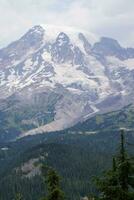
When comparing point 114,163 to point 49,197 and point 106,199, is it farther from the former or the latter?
point 49,197

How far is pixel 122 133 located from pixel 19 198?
1507 centimetres

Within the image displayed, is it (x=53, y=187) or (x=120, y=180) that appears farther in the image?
(x=53, y=187)

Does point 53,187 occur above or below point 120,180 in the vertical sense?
below

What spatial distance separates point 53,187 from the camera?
34.7 metres

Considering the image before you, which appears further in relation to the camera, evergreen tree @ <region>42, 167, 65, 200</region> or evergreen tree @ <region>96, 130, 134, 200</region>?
evergreen tree @ <region>42, 167, 65, 200</region>

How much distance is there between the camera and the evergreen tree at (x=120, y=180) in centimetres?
3062

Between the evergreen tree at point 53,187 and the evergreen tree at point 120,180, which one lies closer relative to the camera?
the evergreen tree at point 120,180

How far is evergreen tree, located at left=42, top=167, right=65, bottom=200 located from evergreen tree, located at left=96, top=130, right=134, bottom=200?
3634 millimetres

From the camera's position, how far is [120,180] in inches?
1277

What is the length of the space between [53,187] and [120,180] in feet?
16.6

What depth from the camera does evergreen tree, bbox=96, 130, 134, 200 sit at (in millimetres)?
30625

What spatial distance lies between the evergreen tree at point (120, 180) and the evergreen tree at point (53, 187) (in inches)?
143

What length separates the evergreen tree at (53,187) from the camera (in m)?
34.2

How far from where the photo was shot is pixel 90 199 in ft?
108
